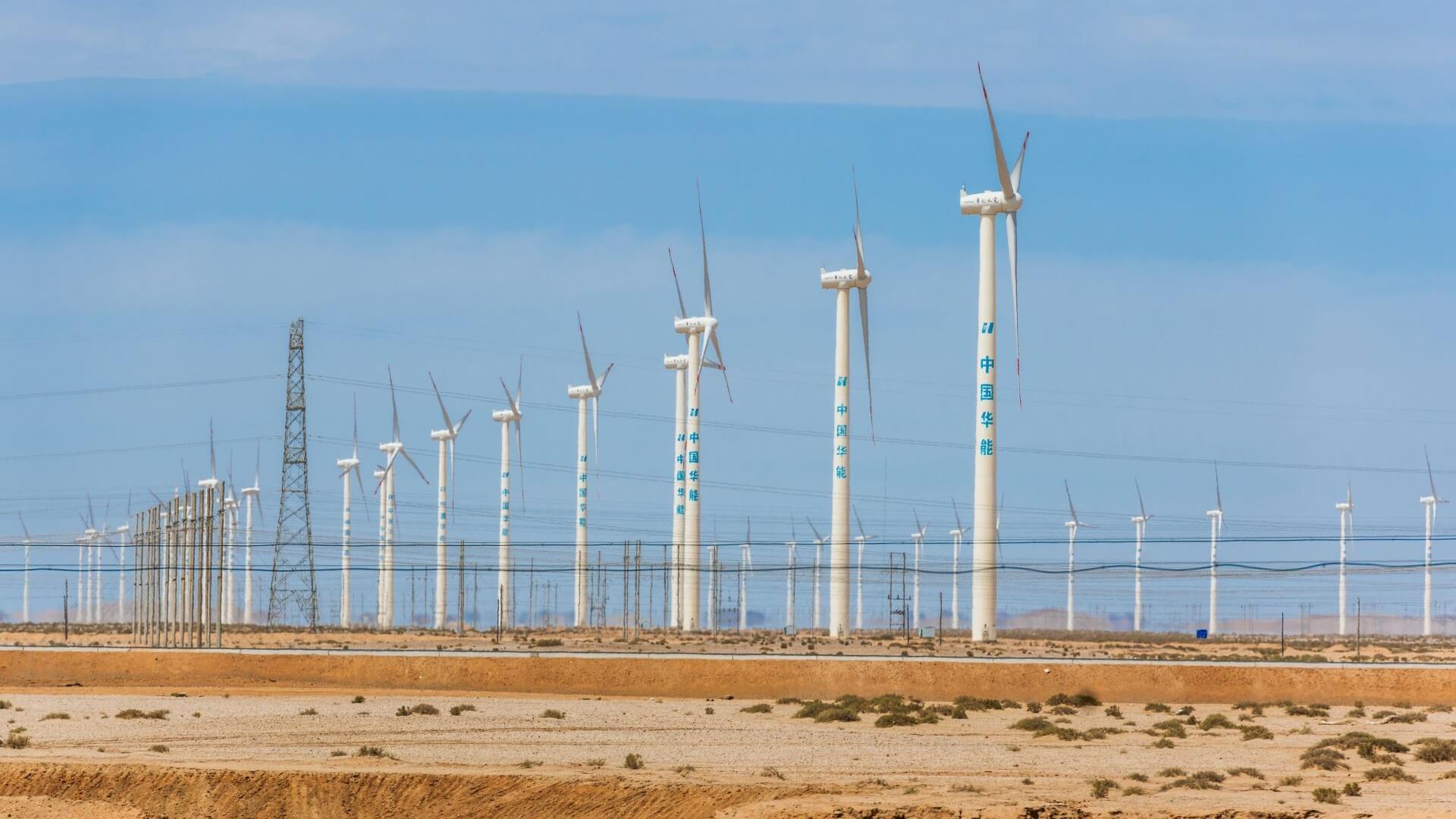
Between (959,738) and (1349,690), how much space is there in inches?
597

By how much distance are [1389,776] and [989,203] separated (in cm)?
5152

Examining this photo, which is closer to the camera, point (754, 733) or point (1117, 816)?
point (1117, 816)

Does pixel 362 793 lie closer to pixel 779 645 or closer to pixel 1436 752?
pixel 1436 752

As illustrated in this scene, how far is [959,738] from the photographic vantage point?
4191 cm

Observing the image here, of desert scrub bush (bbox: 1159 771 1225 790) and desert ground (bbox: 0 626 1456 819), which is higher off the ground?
desert scrub bush (bbox: 1159 771 1225 790)

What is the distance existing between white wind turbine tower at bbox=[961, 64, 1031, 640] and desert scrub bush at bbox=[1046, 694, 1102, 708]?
26.8 metres

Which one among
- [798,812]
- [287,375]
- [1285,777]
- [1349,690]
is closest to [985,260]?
[1349,690]

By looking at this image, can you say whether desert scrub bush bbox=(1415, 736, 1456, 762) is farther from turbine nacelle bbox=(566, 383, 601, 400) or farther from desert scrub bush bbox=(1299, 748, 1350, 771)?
turbine nacelle bbox=(566, 383, 601, 400)

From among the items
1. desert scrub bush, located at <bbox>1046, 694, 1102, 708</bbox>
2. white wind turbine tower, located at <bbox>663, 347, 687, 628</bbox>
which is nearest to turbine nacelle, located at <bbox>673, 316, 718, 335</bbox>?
white wind turbine tower, located at <bbox>663, 347, 687, 628</bbox>

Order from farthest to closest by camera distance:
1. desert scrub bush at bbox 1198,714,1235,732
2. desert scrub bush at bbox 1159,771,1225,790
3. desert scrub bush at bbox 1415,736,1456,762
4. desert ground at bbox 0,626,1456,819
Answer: desert scrub bush at bbox 1198,714,1235,732, desert scrub bush at bbox 1415,736,1456,762, desert scrub bush at bbox 1159,771,1225,790, desert ground at bbox 0,626,1456,819

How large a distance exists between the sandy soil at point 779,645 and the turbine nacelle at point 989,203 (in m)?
19.0

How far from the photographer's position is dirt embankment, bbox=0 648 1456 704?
5134cm

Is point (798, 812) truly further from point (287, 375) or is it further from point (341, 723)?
point (287, 375)

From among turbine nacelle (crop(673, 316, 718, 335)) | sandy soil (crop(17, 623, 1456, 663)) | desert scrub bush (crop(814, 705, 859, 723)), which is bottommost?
sandy soil (crop(17, 623, 1456, 663))
